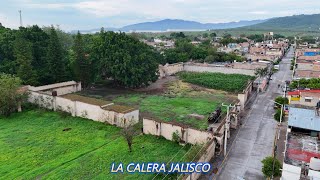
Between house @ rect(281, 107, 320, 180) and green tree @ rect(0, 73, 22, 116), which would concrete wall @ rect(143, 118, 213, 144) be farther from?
green tree @ rect(0, 73, 22, 116)

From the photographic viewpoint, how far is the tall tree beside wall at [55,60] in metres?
34.9

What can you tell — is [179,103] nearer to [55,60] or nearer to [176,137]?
[176,137]

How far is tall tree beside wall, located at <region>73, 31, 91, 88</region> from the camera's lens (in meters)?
36.1

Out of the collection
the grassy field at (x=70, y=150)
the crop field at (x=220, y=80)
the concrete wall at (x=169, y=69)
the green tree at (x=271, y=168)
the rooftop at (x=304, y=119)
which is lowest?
the grassy field at (x=70, y=150)

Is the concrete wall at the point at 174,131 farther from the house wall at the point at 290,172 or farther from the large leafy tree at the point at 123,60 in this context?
the large leafy tree at the point at 123,60

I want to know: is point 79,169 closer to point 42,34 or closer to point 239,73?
point 42,34

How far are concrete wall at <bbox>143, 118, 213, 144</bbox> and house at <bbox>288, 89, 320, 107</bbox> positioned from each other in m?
12.6

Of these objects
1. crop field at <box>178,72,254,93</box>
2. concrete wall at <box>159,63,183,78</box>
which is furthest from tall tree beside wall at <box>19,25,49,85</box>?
crop field at <box>178,72,254,93</box>

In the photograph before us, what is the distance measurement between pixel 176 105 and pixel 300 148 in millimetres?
15639

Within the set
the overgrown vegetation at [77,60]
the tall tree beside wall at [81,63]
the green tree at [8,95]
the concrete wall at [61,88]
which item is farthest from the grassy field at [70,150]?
the tall tree beside wall at [81,63]

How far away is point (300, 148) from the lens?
1623 centimetres

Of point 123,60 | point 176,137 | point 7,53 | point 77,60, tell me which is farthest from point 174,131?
point 7,53

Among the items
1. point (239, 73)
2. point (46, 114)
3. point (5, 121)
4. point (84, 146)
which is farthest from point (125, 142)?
point (239, 73)

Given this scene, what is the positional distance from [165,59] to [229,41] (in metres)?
42.2
